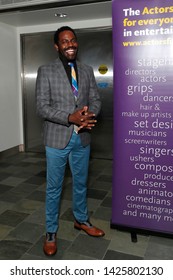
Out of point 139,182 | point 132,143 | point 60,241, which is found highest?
point 132,143

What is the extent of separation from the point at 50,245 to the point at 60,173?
650mm

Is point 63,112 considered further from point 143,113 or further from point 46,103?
point 143,113

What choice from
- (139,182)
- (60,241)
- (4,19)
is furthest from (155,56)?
(4,19)

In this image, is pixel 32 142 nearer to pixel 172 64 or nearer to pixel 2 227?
pixel 2 227

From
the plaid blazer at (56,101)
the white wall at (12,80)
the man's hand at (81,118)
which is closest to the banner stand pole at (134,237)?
the plaid blazer at (56,101)

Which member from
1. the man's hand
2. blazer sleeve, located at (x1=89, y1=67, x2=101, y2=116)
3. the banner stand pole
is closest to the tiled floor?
the banner stand pole

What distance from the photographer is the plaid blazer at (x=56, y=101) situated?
223 centimetres

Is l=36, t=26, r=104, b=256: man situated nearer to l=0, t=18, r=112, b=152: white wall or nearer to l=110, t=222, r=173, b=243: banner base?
l=110, t=222, r=173, b=243: banner base

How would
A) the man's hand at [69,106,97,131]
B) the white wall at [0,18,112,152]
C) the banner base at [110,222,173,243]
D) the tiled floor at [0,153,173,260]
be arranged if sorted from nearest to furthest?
the man's hand at [69,106,97,131], the tiled floor at [0,153,173,260], the banner base at [110,222,173,243], the white wall at [0,18,112,152]

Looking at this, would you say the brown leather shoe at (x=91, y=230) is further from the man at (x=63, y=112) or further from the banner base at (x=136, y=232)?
the man at (x=63, y=112)

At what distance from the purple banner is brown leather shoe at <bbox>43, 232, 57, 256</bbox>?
0.67 m

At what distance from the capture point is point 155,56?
7.74 feet

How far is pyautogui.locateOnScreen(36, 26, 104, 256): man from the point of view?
2.24 m

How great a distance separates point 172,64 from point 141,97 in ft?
1.19
